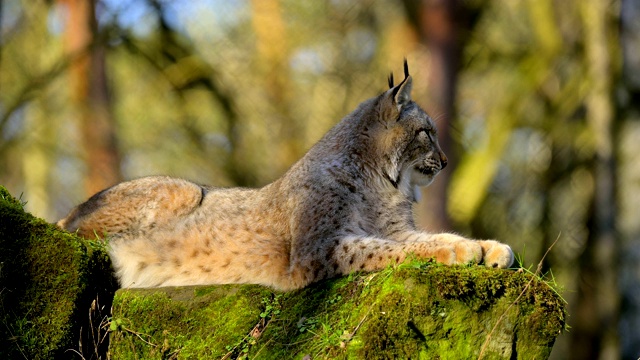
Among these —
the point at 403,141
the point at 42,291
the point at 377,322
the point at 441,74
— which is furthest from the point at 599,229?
the point at 42,291

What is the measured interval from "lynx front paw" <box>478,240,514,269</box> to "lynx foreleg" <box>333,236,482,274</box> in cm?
5

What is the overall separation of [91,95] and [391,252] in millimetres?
8895

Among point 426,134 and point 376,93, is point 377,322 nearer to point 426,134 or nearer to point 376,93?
point 426,134

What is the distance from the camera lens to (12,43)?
1248cm

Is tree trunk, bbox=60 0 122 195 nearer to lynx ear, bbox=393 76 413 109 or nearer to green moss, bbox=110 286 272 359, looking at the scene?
lynx ear, bbox=393 76 413 109

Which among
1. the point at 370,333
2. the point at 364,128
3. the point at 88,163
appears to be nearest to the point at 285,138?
the point at 88,163

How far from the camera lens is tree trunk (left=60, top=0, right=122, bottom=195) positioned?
11.3 meters

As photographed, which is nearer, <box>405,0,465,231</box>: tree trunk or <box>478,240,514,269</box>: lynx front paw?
<box>478,240,514,269</box>: lynx front paw

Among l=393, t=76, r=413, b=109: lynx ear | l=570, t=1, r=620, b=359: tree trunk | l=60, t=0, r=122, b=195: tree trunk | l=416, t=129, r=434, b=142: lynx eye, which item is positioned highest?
l=60, t=0, r=122, b=195: tree trunk

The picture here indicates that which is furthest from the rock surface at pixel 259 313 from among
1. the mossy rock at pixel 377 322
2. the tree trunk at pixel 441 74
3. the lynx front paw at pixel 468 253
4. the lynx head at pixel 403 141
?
the tree trunk at pixel 441 74

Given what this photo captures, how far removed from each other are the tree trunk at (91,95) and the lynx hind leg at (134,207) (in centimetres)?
585

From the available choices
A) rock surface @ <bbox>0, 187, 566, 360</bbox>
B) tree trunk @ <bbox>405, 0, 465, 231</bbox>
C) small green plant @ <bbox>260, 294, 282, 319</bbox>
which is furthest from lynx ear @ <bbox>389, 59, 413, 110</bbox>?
tree trunk @ <bbox>405, 0, 465, 231</bbox>

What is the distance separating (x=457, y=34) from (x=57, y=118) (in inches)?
249

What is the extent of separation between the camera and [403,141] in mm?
5309
